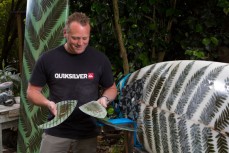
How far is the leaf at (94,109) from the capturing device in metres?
2.16

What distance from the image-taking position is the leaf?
2.16 m

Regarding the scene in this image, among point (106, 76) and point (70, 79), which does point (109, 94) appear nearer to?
point (106, 76)

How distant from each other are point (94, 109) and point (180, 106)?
1.55 ft

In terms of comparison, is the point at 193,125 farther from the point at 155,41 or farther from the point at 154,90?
the point at 155,41

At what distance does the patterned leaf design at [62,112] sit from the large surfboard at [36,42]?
43.7 inches

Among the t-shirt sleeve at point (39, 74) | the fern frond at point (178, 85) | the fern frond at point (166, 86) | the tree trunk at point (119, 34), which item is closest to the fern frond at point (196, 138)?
the fern frond at point (178, 85)

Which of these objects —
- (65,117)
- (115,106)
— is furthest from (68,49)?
(115,106)

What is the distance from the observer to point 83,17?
226 centimetres

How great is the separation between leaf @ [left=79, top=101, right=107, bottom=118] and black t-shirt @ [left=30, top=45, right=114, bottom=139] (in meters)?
0.11

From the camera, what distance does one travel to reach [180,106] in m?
2.22

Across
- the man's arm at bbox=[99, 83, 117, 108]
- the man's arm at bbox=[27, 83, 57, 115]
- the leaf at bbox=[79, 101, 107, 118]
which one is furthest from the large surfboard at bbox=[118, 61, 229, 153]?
the man's arm at bbox=[27, 83, 57, 115]

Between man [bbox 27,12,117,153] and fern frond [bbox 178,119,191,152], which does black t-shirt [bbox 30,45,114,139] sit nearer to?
man [bbox 27,12,117,153]

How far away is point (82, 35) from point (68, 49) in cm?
16

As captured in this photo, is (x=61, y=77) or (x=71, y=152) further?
(x=71, y=152)
